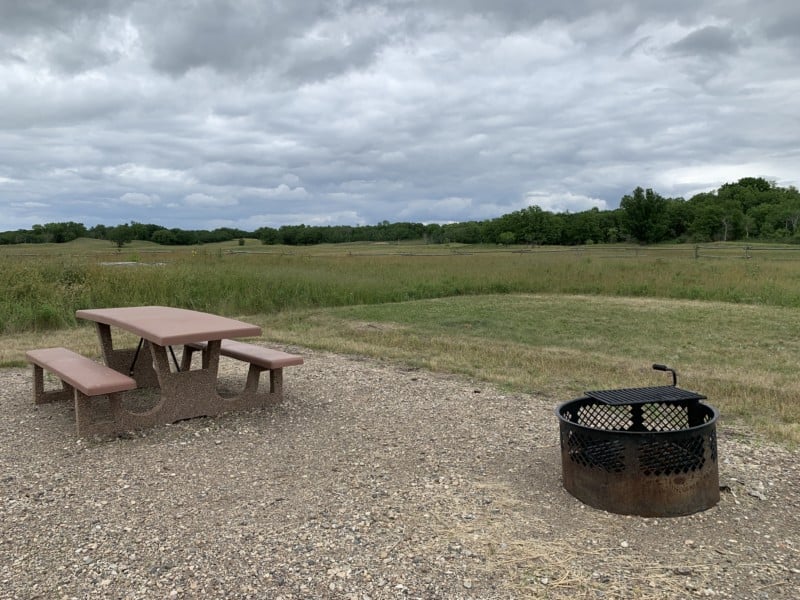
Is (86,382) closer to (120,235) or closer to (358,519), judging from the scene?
(358,519)

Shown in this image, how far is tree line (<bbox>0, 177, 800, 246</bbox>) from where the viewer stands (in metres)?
52.3

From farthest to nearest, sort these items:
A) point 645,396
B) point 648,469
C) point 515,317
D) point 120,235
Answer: point 120,235 → point 515,317 → point 645,396 → point 648,469

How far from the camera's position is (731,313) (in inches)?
495

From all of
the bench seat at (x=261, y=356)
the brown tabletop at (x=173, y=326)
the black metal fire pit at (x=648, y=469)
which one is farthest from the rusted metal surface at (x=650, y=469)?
the bench seat at (x=261, y=356)

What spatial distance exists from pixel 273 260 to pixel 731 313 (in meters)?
15.5

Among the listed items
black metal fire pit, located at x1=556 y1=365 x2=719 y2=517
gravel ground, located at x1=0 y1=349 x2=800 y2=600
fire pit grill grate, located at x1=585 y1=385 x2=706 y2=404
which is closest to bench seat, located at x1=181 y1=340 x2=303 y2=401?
gravel ground, located at x1=0 y1=349 x2=800 y2=600

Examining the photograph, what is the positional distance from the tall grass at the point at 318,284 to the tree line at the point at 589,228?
31.5 m

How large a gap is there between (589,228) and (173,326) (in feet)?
269

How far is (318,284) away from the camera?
51.2ft

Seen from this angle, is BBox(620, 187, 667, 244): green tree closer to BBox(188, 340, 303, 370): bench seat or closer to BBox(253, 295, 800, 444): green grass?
BBox(253, 295, 800, 444): green grass

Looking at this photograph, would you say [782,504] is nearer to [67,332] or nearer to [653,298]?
[67,332]

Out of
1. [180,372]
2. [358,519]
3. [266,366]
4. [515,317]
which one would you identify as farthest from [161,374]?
[515,317]

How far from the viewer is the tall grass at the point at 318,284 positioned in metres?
12.1

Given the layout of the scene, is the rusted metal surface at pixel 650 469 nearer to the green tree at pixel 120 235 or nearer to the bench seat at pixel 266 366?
the bench seat at pixel 266 366
